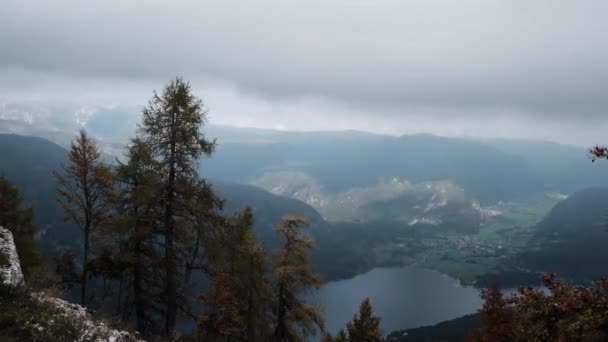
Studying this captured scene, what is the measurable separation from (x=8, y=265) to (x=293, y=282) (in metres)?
15.9

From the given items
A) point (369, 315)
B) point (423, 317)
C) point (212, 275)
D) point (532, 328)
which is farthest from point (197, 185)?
point (423, 317)

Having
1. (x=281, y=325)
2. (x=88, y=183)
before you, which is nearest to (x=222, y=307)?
(x=281, y=325)

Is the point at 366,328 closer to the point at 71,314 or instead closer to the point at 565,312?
the point at 565,312

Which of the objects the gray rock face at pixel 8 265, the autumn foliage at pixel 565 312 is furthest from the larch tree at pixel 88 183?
the autumn foliage at pixel 565 312

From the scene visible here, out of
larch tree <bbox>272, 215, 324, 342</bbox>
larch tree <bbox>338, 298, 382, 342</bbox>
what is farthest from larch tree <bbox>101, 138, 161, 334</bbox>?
larch tree <bbox>338, 298, 382, 342</bbox>

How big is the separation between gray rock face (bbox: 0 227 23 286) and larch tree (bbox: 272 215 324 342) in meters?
14.2

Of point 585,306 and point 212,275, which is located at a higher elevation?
point 585,306

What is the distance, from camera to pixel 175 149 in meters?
19.3

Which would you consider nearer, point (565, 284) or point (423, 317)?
point (565, 284)

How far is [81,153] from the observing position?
25000 mm

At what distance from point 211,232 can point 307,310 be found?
1069cm

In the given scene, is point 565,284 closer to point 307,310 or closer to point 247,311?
point 307,310

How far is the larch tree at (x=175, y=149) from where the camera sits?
19.1 meters

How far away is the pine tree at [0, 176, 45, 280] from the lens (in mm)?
35000
